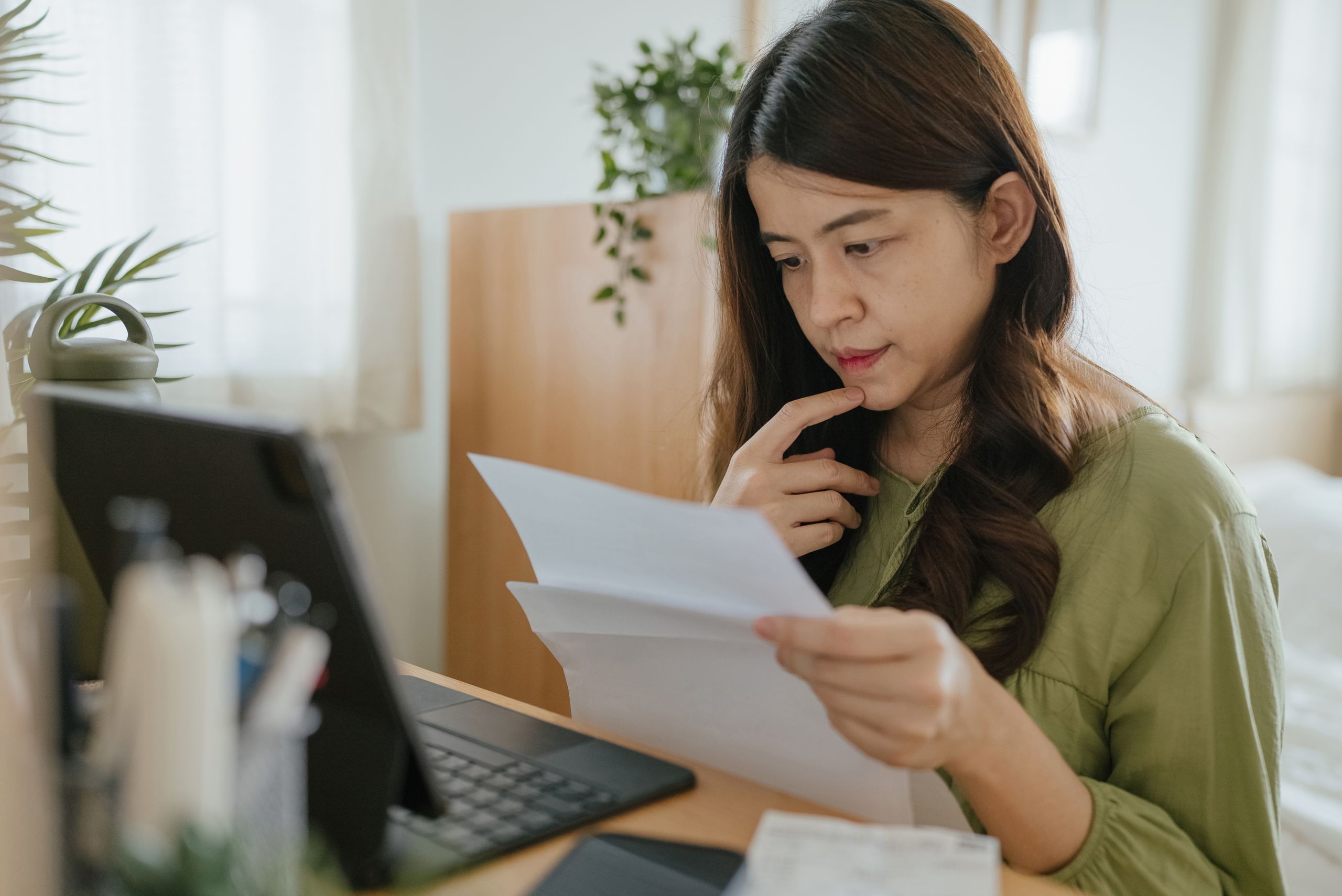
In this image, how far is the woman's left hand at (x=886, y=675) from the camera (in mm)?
531

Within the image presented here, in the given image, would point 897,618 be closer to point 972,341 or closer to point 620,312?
point 972,341

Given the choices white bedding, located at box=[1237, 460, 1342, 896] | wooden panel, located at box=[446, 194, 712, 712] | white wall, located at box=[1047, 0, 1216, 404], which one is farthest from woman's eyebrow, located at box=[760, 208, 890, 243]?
white wall, located at box=[1047, 0, 1216, 404]

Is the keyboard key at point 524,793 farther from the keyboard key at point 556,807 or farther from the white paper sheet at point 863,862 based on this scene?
the white paper sheet at point 863,862

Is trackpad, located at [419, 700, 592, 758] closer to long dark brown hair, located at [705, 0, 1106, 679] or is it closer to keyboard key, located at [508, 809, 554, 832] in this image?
keyboard key, located at [508, 809, 554, 832]

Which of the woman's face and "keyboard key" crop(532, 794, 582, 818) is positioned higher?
the woman's face

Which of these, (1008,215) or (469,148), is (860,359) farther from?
(469,148)

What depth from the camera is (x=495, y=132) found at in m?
2.16

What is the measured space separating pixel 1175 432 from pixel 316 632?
72 centimetres

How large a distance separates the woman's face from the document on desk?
374 millimetres

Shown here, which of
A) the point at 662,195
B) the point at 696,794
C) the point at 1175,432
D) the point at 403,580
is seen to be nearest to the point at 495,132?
the point at 662,195

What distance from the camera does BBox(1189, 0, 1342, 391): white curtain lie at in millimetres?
3363

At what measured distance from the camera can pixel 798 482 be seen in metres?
1.00

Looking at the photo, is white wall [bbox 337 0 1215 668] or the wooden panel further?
white wall [bbox 337 0 1215 668]

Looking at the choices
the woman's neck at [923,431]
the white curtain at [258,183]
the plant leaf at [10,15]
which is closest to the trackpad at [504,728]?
the woman's neck at [923,431]
